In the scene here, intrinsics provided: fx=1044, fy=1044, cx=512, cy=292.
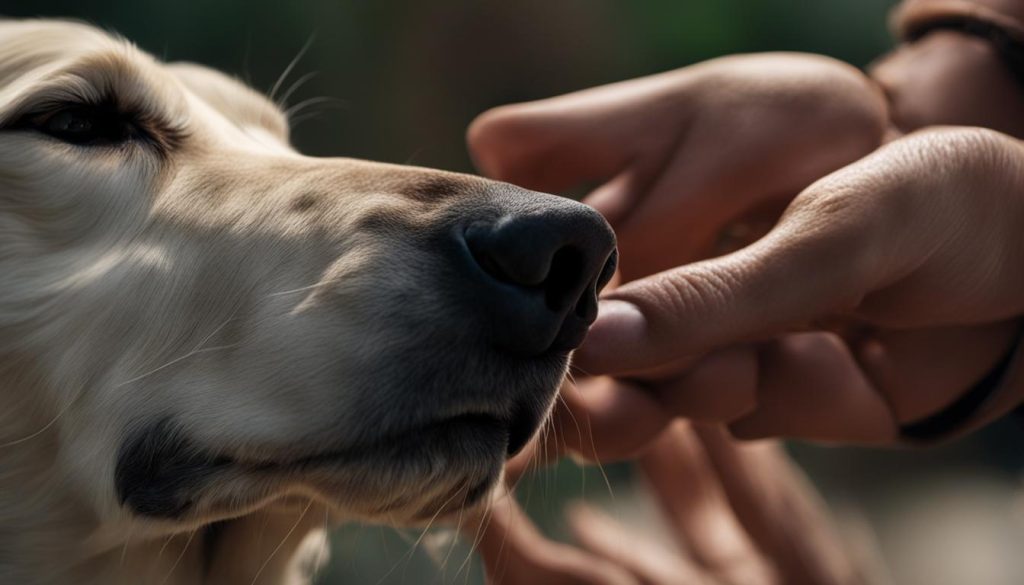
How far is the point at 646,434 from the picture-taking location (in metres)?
1.56

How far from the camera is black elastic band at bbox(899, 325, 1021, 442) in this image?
5.64ft

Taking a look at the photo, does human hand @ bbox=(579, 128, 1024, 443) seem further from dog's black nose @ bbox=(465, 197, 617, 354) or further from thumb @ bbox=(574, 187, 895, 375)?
dog's black nose @ bbox=(465, 197, 617, 354)

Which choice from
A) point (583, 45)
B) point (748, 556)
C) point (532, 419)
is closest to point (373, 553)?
point (748, 556)

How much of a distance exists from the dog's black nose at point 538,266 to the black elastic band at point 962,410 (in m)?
0.94

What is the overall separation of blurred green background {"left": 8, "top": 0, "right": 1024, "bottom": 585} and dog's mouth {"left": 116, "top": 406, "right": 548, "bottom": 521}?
1.84 metres

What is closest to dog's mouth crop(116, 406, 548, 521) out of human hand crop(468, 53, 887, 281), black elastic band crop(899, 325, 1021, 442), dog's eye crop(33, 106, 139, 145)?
dog's eye crop(33, 106, 139, 145)

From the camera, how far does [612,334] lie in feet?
4.12

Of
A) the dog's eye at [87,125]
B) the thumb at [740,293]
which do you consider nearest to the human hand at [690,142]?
the thumb at [740,293]

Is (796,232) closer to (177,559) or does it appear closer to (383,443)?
(383,443)

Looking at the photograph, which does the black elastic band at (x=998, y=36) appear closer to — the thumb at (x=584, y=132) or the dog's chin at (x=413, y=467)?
the thumb at (x=584, y=132)

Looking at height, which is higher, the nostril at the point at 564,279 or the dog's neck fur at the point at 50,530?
the nostril at the point at 564,279

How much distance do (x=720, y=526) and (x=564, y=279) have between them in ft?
5.20

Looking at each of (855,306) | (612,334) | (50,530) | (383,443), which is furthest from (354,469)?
(855,306)

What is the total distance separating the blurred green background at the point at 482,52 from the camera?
338 cm
